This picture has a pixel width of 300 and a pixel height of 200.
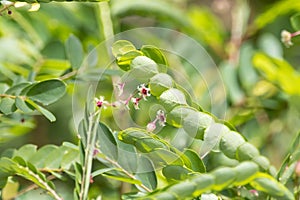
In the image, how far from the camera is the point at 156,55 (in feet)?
1.88

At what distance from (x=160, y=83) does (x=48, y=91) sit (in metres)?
0.15

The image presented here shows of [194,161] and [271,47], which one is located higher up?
[271,47]

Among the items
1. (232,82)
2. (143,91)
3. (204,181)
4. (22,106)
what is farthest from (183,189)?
(232,82)

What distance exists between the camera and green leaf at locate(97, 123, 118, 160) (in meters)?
0.58

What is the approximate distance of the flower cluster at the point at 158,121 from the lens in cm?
56

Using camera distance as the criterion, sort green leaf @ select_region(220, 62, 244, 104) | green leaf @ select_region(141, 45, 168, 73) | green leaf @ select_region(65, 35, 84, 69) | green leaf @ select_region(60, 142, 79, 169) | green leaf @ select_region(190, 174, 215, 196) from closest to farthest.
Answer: green leaf @ select_region(190, 174, 215, 196)
green leaf @ select_region(141, 45, 168, 73)
green leaf @ select_region(60, 142, 79, 169)
green leaf @ select_region(65, 35, 84, 69)
green leaf @ select_region(220, 62, 244, 104)

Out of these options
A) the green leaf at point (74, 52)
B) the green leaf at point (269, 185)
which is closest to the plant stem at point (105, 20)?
the green leaf at point (74, 52)

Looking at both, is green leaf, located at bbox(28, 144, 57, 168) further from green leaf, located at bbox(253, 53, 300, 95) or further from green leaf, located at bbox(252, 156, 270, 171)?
green leaf, located at bbox(253, 53, 300, 95)

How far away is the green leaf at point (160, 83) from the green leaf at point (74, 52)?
0.81 ft

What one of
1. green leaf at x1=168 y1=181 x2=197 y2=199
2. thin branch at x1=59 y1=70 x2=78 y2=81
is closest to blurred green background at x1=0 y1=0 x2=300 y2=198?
thin branch at x1=59 y1=70 x2=78 y2=81

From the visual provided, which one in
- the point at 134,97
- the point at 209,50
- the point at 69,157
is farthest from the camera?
the point at 209,50

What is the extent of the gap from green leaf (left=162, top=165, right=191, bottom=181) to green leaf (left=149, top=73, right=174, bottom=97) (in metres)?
0.07

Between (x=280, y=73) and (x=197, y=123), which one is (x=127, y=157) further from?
(x=280, y=73)

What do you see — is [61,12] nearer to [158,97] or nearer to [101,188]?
[101,188]
